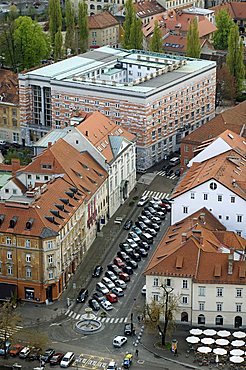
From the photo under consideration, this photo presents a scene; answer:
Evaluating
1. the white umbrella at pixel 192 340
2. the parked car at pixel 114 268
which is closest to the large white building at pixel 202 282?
the white umbrella at pixel 192 340

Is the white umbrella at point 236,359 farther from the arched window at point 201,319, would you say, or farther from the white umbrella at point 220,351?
the arched window at point 201,319

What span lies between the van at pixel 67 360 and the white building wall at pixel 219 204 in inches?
1035

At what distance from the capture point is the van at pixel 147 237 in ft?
410

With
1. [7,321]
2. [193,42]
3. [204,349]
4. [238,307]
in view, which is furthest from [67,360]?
[193,42]

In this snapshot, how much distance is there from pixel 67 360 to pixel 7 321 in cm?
726

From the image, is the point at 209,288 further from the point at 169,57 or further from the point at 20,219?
the point at 169,57

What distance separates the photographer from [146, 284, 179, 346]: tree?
101 m

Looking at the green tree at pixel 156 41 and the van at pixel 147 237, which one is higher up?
the green tree at pixel 156 41

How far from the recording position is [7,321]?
9875cm

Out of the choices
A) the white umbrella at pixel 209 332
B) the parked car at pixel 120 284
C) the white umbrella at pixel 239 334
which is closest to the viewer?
the white umbrella at pixel 239 334

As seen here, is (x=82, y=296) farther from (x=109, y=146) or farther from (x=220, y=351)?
(x=109, y=146)

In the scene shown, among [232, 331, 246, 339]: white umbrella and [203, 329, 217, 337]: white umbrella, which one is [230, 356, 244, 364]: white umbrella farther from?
[203, 329, 217, 337]: white umbrella

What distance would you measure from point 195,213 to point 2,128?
59.5 m

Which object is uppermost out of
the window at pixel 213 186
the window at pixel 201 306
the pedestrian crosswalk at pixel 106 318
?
the window at pixel 213 186
